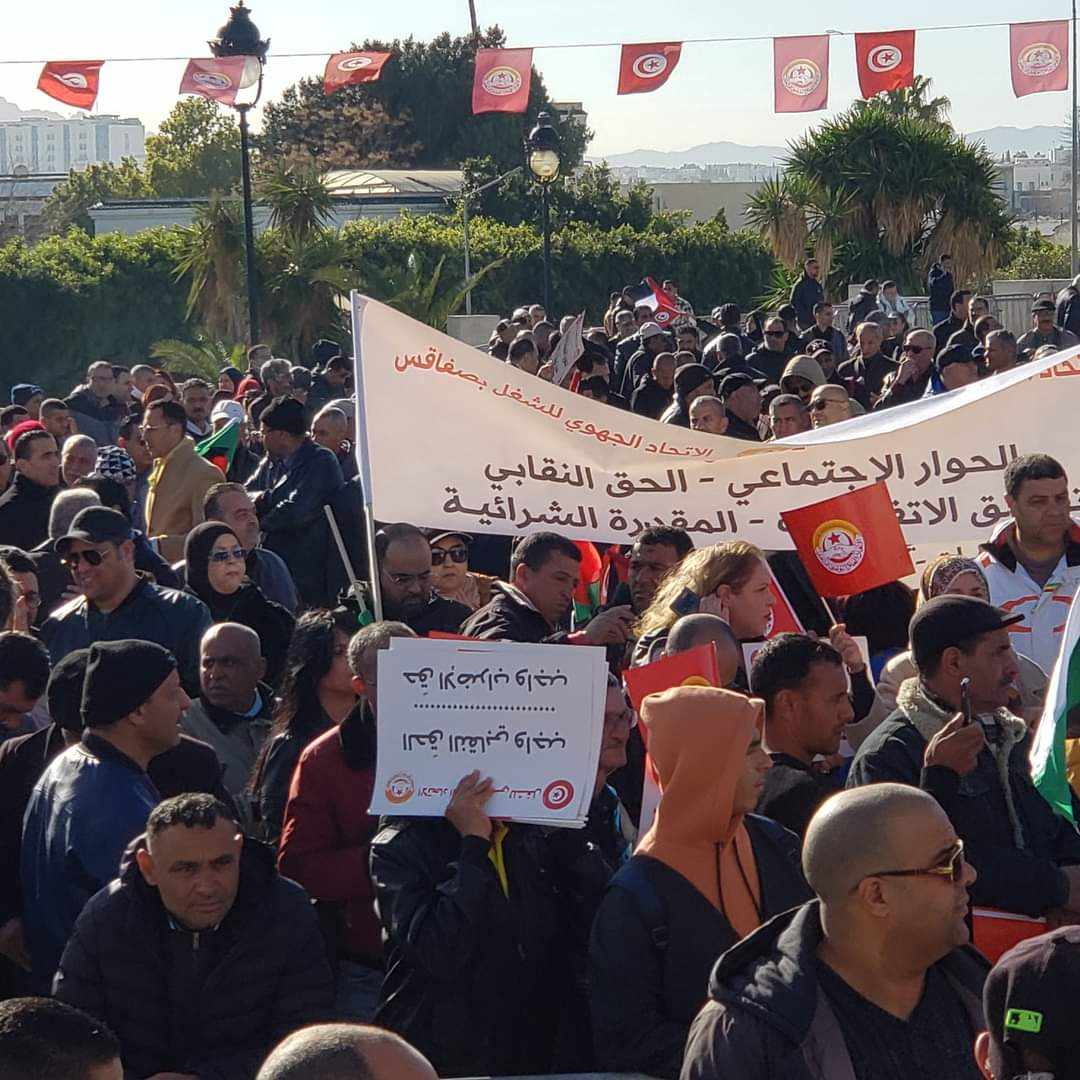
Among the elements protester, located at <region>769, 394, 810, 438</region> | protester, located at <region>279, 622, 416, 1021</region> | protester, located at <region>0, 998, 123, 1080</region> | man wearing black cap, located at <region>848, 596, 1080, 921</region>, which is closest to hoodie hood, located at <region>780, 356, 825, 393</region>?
protester, located at <region>769, 394, 810, 438</region>

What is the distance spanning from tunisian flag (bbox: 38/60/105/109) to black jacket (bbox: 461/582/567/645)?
61.3ft

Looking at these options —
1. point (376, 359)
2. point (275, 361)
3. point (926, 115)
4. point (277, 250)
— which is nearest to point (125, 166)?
point (926, 115)

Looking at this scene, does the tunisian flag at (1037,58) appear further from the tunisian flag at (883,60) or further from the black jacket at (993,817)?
the black jacket at (993,817)

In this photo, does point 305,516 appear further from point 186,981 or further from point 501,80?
point 501,80

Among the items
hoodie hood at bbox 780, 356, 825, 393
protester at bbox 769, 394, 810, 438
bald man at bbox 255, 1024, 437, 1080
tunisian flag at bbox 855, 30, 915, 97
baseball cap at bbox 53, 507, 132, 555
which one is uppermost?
tunisian flag at bbox 855, 30, 915, 97

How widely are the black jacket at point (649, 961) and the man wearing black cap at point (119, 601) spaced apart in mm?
3183

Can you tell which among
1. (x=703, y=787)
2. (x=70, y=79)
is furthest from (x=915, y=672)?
(x=70, y=79)

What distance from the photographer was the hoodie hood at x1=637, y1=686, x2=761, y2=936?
13.3ft

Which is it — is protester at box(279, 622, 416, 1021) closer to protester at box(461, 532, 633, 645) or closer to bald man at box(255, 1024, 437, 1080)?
protester at box(461, 532, 633, 645)

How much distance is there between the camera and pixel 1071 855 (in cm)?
466

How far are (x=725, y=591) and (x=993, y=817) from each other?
1689 millimetres

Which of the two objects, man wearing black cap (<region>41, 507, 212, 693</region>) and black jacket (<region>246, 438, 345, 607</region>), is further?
black jacket (<region>246, 438, 345, 607</region>)

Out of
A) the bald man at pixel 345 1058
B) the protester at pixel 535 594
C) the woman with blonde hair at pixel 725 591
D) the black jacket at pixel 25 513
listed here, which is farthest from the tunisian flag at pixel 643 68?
the bald man at pixel 345 1058

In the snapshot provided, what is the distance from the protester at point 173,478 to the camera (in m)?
9.83
